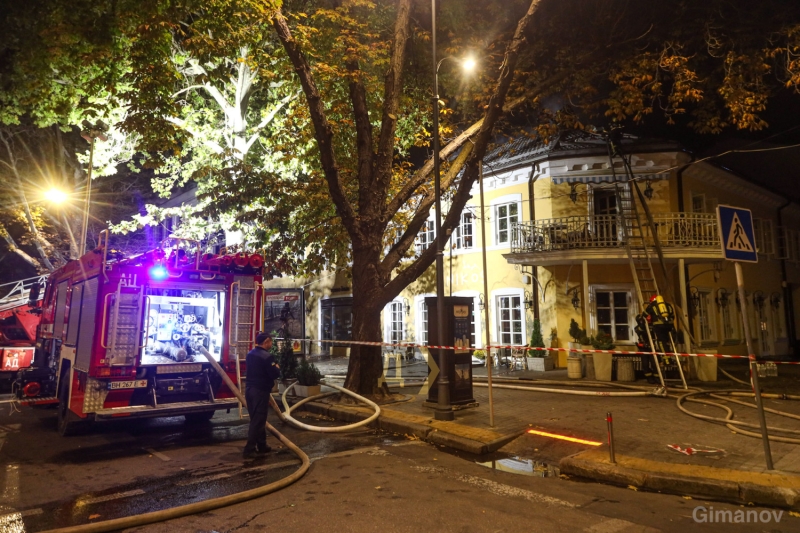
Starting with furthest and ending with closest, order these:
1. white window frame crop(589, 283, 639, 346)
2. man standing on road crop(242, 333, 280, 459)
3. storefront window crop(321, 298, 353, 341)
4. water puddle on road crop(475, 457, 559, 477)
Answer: storefront window crop(321, 298, 353, 341) → white window frame crop(589, 283, 639, 346) → man standing on road crop(242, 333, 280, 459) → water puddle on road crop(475, 457, 559, 477)

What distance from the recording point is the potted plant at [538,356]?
1664 centimetres

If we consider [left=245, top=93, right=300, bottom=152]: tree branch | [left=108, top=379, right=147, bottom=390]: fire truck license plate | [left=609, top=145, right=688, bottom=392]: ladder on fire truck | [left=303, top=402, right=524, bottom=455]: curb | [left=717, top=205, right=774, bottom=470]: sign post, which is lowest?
[left=303, top=402, right=524, bottom=455]: curb

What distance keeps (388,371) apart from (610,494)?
39.8 ft

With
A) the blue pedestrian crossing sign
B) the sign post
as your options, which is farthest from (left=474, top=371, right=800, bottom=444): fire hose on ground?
the blue pedestrian crossing sign

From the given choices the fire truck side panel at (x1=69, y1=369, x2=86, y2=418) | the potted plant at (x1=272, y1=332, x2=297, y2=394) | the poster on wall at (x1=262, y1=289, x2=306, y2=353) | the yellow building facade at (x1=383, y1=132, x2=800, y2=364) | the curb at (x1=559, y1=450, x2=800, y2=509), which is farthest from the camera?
the poster on wall at (x1=262, y1=289, x2=306, y2=353)

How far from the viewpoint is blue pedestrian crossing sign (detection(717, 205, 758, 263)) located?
6.24 metres

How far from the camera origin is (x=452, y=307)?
32.9 ft

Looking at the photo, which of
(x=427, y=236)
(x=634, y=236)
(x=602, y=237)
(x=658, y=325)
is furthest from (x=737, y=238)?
(x=427, y=236)

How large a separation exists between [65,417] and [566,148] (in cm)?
1545

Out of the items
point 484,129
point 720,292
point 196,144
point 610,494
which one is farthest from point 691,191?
point 196,144

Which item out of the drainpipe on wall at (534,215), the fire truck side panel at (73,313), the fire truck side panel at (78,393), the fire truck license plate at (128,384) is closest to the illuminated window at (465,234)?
the drainpipe on wall at (534,215)

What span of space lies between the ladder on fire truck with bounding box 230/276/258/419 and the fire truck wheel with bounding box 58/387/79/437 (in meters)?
2.66

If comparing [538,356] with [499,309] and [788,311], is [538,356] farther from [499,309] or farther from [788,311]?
[788,311]

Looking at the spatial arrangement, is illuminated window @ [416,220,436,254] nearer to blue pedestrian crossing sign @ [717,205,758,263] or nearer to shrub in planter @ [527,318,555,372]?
shrub in planter @ [527,318,555,372]
